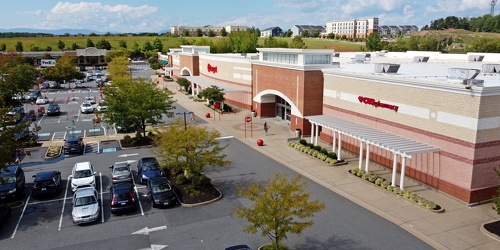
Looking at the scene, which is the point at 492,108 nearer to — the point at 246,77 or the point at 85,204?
the point at 85,204

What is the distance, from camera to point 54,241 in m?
19.9

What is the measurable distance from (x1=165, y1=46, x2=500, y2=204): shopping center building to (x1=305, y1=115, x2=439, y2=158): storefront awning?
64mm

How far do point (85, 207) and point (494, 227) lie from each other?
74.2 ft

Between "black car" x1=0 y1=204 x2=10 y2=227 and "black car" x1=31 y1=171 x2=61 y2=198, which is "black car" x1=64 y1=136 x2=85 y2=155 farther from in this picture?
"black car" x1=0 y1=204 x2=10 y2=227

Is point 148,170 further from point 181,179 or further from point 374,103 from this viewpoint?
point 374,103

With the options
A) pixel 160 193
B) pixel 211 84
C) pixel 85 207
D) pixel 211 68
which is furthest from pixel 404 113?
pixel 211 68

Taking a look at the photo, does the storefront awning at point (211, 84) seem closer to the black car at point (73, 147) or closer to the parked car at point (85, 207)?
the black car at point (73, 147)

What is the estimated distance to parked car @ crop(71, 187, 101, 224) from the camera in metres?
21.5

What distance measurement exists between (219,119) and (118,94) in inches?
635

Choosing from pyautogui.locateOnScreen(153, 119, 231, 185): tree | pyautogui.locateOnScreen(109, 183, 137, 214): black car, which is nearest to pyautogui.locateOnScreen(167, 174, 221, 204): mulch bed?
pyautogui.locateOnScreen(153, 119, 231, 185): tree

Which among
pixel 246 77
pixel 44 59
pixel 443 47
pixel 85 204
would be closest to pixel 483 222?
pixel 85 204

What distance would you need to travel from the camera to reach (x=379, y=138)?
91.6 feet

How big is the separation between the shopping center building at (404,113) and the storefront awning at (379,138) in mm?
64

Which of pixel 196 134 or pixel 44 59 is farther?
pixel 44 59
